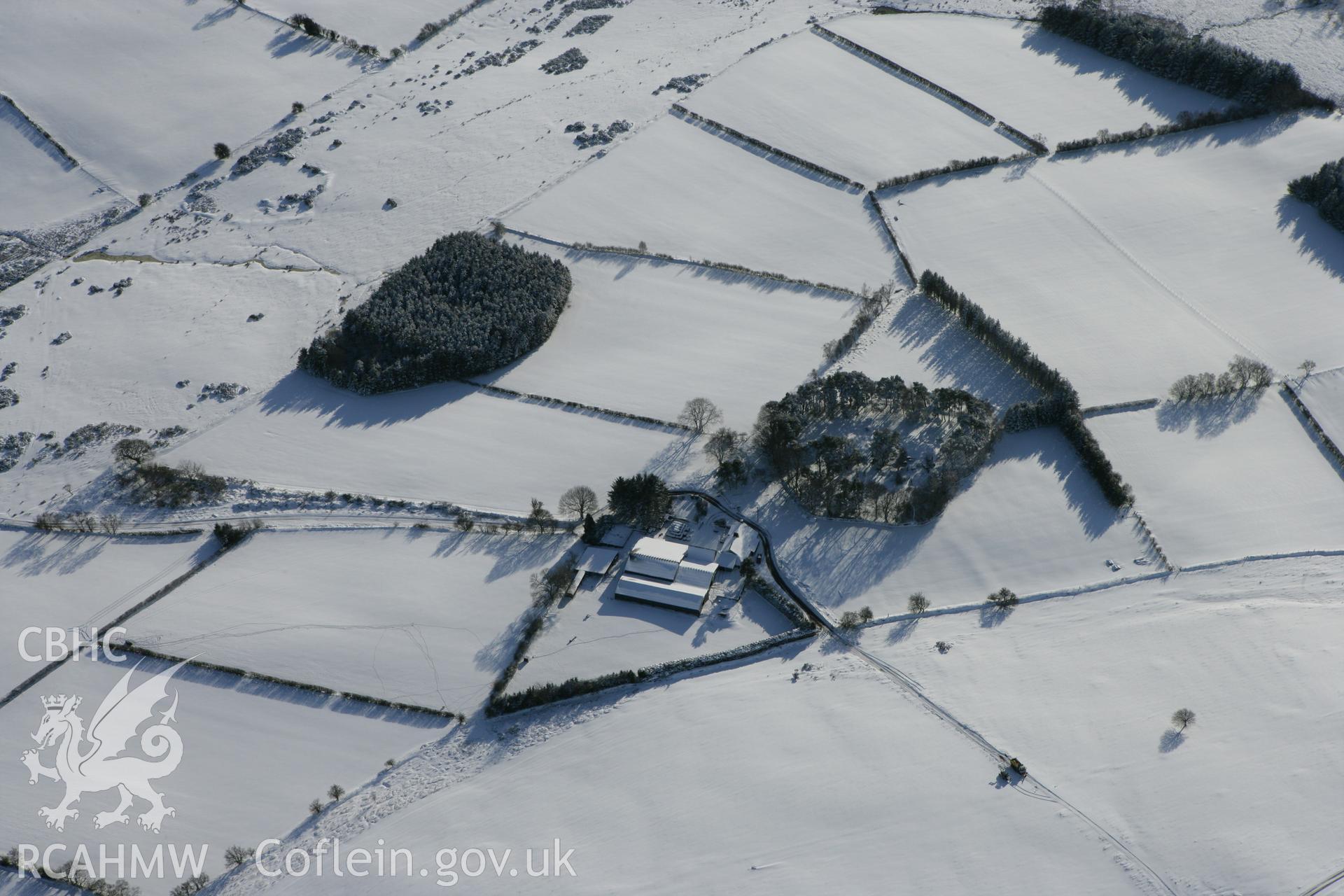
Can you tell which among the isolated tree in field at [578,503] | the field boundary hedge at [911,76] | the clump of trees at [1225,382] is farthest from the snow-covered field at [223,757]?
the field boundary hedge at [911,76]

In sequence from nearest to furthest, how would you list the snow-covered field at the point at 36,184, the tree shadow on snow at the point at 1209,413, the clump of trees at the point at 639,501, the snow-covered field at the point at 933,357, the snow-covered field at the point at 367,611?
the snow-covered field at the point at 367,611, the clump of trees at the point at 639,501, the tree shadow on snow at the point at 1209,413, the snow-covered field at the point at 933,357, the snow-covered field at the point at 36,184

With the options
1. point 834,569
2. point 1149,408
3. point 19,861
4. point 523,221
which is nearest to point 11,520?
point 19,861

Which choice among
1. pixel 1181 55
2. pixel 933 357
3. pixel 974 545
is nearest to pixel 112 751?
pixel 974 545

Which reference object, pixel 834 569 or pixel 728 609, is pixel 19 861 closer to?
pixel 728 609

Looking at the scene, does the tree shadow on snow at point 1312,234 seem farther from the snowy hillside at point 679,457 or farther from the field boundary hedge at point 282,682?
the field boundary hedge at point 282,682

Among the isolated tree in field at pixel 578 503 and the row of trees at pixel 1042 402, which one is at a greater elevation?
the row of trees at pixel 1042 402

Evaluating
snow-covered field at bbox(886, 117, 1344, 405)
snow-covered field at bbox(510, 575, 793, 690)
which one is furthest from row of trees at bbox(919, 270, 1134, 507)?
snow-covered field at bbox(510, 575, 793, 690)
